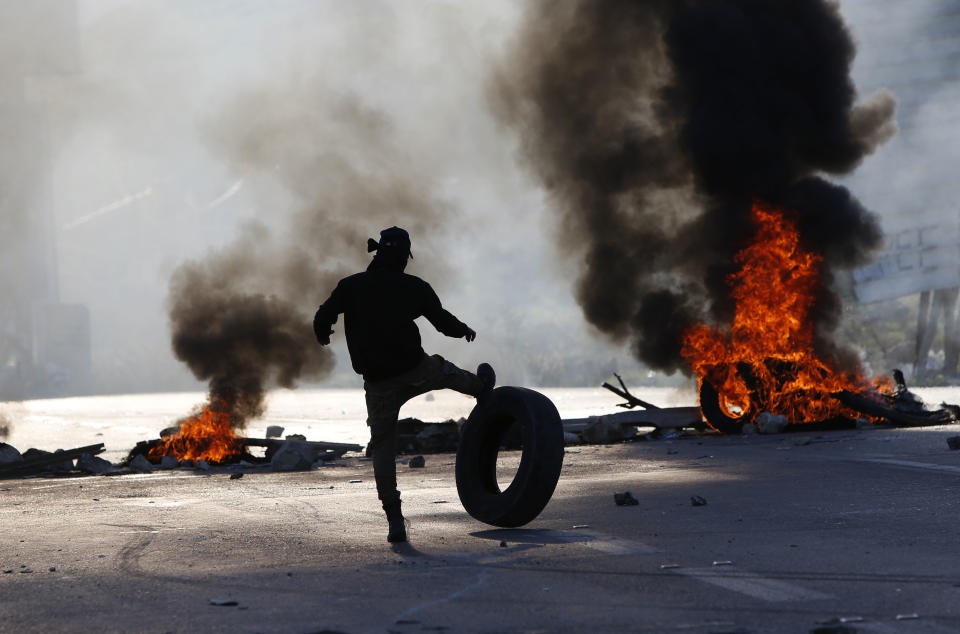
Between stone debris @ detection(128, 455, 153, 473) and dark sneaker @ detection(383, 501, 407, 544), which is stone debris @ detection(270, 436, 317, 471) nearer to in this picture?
stone debris @ detection(128, 455, 153, 473)

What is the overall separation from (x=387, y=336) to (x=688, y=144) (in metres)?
17.0

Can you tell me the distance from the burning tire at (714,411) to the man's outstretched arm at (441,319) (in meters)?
11.7

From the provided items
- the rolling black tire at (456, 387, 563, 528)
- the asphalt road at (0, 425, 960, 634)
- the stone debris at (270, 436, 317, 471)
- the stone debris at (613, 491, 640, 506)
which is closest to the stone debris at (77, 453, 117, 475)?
the stone debris at (270, 436, 317, 471)

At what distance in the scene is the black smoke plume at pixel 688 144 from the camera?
21.2m

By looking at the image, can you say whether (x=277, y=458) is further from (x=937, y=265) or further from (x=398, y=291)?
(x=937, y=265)

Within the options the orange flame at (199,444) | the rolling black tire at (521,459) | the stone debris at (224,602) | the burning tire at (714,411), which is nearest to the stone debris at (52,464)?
the orange flame at (199,444)

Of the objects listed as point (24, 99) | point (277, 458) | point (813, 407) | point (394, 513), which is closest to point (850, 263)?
point (813, 407)

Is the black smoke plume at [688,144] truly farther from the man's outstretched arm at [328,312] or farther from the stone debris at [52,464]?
the man's outstretched arm at [328,312]

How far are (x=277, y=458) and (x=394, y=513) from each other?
8356 millimetres

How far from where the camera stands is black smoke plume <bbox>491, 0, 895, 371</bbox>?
2116 cm

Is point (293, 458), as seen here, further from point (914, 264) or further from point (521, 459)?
point (914, 264)

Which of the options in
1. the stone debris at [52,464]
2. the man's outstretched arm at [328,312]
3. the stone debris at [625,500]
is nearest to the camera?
the man's outstretched arm at [328,312]

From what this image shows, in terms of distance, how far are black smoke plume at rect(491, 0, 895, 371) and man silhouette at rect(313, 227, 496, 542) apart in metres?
14.0

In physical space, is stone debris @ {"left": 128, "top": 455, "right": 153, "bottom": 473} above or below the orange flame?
below
